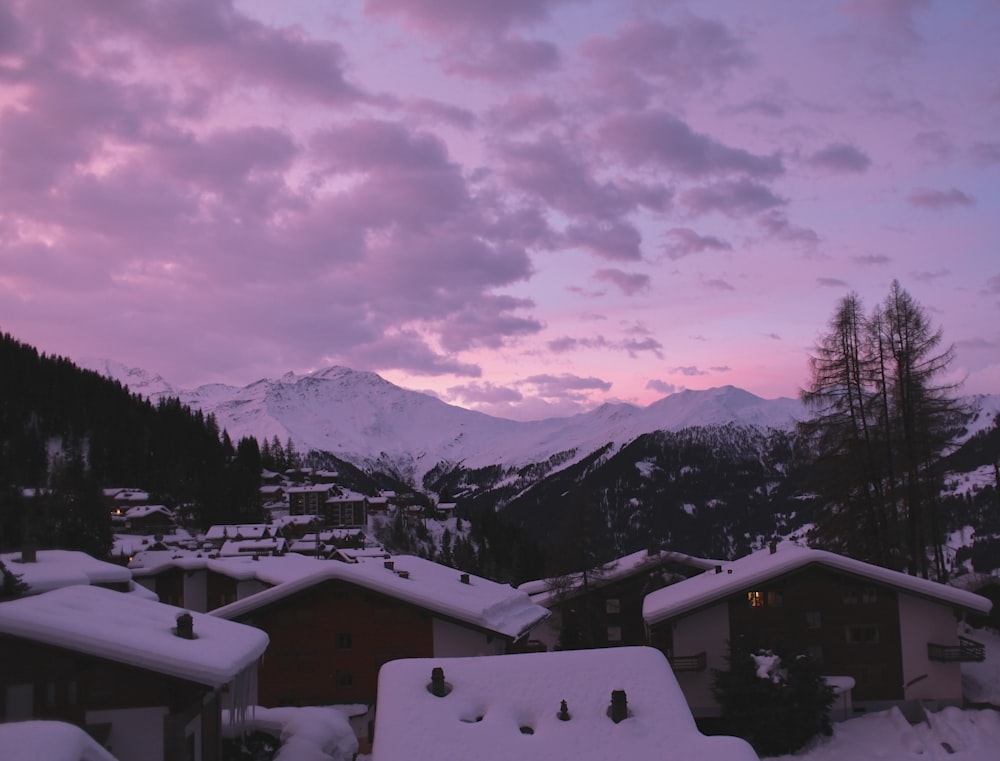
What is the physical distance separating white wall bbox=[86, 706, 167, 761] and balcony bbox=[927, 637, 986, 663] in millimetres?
26489

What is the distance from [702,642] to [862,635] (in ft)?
18.7

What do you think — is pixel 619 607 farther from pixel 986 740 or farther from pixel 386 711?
pixel 386 711

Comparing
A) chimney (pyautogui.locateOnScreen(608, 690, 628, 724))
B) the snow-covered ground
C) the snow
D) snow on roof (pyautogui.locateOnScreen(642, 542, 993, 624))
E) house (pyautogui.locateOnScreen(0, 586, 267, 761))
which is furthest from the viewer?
snow on roof (pyautogui.locateOnScreen(642, 542, 993, 624))

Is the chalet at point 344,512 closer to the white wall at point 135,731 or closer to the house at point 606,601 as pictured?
the house at point 606,601

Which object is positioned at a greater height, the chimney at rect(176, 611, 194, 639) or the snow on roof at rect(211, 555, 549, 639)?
the chimney at rect(176, 611, 194, 639)

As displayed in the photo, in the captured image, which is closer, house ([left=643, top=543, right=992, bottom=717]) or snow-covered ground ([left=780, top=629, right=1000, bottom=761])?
snow-covered ground ([left=780, top=629, right=1000, bottom=761])

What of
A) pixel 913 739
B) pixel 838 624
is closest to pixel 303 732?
pixel 913 739

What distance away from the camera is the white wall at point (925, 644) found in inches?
1195

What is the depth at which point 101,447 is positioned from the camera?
135 metres

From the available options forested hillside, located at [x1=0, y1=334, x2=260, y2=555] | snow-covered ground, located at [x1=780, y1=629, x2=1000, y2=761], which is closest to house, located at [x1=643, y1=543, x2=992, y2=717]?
snow-covered ground, located at [x1=780, y1=629, x2=1000, y2=761]

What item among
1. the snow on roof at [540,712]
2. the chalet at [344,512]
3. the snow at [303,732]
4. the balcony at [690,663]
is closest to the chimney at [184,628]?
the snow on roof at [540,712]

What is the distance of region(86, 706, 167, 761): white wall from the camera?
49.2 feet

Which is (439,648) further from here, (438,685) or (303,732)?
(438,685)

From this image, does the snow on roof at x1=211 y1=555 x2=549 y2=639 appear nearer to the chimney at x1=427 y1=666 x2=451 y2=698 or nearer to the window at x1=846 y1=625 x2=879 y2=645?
the window at x1=846 y1=625 x2=879 y2=645
